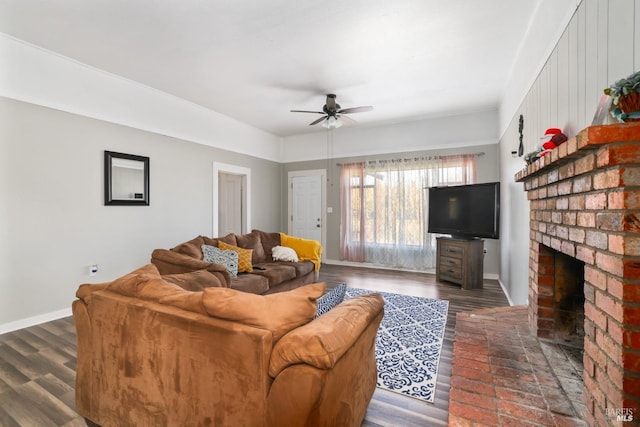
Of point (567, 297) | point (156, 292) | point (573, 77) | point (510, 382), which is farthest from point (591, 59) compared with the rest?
point (156, 292)

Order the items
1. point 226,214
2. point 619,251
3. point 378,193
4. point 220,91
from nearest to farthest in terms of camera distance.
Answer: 1. point 619,251
2. point 220,91
3. point 378,193
4. point 226,214

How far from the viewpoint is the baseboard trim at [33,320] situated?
286 cm

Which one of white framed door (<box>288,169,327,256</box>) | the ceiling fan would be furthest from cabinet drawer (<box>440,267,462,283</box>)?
the ceiling fan

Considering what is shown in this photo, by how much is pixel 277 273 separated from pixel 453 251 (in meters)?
2.84

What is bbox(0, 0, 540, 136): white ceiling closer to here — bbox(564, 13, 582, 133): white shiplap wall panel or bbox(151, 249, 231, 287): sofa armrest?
bbox(564, 13, 582, 133): white shiplap wall panel

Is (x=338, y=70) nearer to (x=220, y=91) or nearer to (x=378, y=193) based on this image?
(x=220, y=91)

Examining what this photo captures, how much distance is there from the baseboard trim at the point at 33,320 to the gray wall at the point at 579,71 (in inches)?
198

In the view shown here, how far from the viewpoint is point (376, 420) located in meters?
1.69

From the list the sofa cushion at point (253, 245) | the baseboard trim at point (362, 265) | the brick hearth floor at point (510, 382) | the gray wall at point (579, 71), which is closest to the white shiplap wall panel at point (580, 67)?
the gray wall at point (579, 71)

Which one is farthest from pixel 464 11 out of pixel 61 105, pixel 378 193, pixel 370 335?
pixel 61 105

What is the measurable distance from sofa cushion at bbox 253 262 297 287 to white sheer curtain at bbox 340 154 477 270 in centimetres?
245

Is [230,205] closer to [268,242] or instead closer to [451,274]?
[268,242]

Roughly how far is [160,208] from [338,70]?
321cm

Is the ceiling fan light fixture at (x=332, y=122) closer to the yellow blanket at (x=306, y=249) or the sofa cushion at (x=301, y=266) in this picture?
the yellow blanket at (x=306, y=249)
